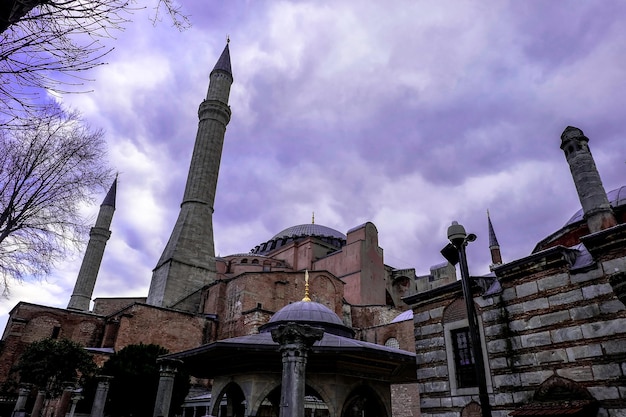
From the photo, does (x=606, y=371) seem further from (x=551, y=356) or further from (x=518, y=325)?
(x=518, y=325)

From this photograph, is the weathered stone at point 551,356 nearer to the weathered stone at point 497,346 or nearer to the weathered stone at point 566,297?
the weathered stone at point 497,346

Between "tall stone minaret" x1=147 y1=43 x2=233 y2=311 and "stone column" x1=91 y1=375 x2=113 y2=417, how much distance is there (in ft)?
38.4

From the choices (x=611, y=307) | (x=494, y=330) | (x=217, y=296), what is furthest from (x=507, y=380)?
(x=217, y=296)

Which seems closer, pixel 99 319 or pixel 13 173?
pixel 13 173

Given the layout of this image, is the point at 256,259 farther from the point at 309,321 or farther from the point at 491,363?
the point at 491,363

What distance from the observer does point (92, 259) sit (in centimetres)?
3416

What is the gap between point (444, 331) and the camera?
9.03 metres

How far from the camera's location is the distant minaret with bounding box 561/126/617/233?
11664 millimetres

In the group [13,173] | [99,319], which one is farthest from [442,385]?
[99,319]

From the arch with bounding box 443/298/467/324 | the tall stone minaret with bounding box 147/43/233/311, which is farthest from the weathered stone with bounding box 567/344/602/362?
the tall stone minaret with bounding box 147/43/233/311

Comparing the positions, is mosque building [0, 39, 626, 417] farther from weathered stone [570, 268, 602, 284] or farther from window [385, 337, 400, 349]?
window [385, 337, 400, 349]

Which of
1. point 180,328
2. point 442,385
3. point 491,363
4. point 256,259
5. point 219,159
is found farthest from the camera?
point 256,259

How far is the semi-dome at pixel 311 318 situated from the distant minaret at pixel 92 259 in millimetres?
26326

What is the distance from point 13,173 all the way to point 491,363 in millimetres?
11515
